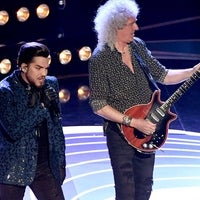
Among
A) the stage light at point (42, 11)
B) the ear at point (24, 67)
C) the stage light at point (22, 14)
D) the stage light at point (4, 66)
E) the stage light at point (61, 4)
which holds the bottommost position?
the stage light at point (4, 66)

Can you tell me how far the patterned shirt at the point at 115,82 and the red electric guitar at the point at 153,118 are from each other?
5cm

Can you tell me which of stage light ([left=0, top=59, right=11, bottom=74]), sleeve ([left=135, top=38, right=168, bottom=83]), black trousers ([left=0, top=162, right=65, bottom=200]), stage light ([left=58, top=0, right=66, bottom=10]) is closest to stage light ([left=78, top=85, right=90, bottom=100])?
stage light ([left=58, top=0, right=66, bottom=10])

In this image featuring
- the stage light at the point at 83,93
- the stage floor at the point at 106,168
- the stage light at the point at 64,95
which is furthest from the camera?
the stage light at the point at 83,93

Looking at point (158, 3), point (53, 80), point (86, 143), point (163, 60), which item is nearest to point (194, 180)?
point (86, 143)

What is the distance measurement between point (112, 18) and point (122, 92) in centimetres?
47

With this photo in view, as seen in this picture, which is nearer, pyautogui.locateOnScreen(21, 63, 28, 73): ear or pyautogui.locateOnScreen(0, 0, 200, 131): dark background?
pyautogui.locateOnScreen(21, 63, 28, 73): ear

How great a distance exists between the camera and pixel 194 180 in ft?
17.5

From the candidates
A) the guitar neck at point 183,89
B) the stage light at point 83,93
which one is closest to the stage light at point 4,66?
the stage light at point 83,93

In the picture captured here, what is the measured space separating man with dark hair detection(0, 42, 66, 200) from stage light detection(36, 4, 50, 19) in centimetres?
381

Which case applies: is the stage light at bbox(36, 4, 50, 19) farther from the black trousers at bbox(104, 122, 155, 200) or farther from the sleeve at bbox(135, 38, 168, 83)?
the black trousers at bbox(104, 122, 155, 200)

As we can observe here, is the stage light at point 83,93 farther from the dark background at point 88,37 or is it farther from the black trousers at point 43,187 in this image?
the black trousers at point 43,187

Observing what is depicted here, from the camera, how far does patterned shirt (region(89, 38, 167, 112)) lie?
373 cm

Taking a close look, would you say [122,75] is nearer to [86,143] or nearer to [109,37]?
[109,37]

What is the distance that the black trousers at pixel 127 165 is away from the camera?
12.5 feet
